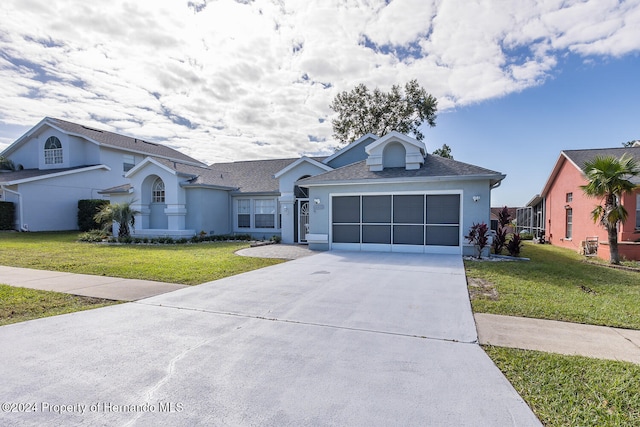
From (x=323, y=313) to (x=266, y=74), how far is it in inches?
681

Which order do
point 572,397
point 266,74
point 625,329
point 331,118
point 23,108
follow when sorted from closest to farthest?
1. point 572,397
2. point 625,329
3. point 266,74
4. point 23,108
5. point 331,118

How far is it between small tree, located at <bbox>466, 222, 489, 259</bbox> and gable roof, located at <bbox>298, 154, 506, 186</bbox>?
1.89m

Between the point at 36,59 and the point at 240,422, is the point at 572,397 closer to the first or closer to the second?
the point at 240,422

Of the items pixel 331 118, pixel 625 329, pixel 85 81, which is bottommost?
pixel 625 329

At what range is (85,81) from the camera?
17344 millimetres

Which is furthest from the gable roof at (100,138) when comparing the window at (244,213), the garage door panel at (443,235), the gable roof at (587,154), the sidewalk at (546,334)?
the gable roof at (587,154)

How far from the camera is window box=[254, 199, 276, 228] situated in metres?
20.0

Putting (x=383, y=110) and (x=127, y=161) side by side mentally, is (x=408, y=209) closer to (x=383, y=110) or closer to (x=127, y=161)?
(x=383, y=110)

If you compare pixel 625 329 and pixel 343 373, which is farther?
pixel 625 329

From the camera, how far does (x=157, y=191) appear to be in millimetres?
19922

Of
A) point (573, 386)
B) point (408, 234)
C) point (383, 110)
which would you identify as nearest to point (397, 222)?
point (408, 234)

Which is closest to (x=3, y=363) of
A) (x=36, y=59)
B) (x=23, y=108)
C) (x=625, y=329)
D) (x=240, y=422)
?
(x=240, y=422)

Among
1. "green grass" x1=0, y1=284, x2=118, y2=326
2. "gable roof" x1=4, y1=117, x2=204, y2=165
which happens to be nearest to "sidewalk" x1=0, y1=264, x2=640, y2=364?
"green grass" x1=0, y1=284, x2=118, y2=326

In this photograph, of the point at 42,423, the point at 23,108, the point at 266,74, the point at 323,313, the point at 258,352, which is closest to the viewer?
the point at 42,423
